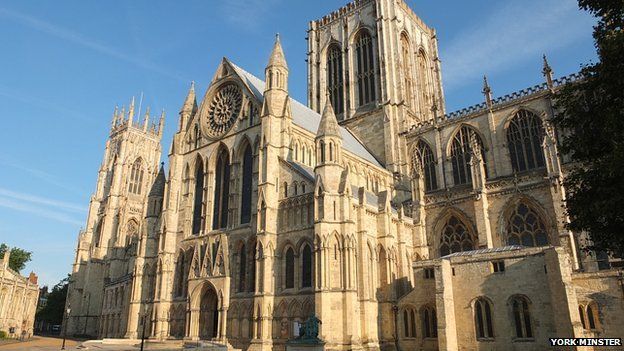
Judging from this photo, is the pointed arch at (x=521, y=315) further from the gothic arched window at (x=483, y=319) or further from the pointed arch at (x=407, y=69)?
the pointed arch at (x=407, y=69)

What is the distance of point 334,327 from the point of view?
987 inches

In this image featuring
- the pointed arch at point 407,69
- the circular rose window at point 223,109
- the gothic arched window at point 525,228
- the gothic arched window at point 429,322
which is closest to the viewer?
the gothic arched window at point 429,322

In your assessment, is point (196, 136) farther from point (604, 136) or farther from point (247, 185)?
point (604, 136)

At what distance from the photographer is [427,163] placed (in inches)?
1688

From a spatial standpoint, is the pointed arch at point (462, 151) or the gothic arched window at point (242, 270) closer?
the gothic arched window at point (242, 270)

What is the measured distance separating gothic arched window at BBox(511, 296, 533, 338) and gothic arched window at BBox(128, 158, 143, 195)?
64820 millimetres

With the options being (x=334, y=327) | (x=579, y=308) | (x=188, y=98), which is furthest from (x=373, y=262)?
(x=188, y=98)

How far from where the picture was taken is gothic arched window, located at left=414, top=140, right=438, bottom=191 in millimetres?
42094

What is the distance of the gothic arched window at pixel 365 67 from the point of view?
5181 centimetres

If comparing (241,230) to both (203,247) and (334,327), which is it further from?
(334,327)

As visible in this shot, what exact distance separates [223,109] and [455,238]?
21617 millimetres

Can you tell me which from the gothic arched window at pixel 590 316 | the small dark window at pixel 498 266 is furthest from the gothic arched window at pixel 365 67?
the gothic arched window at pixel 590 316

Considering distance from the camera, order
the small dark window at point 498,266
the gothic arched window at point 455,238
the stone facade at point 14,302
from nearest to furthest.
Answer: the small dark window at point 498,266
the gothic arched window at point 455,238
the stone facade at point 14,302

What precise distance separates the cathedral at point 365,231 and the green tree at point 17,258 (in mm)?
37970
